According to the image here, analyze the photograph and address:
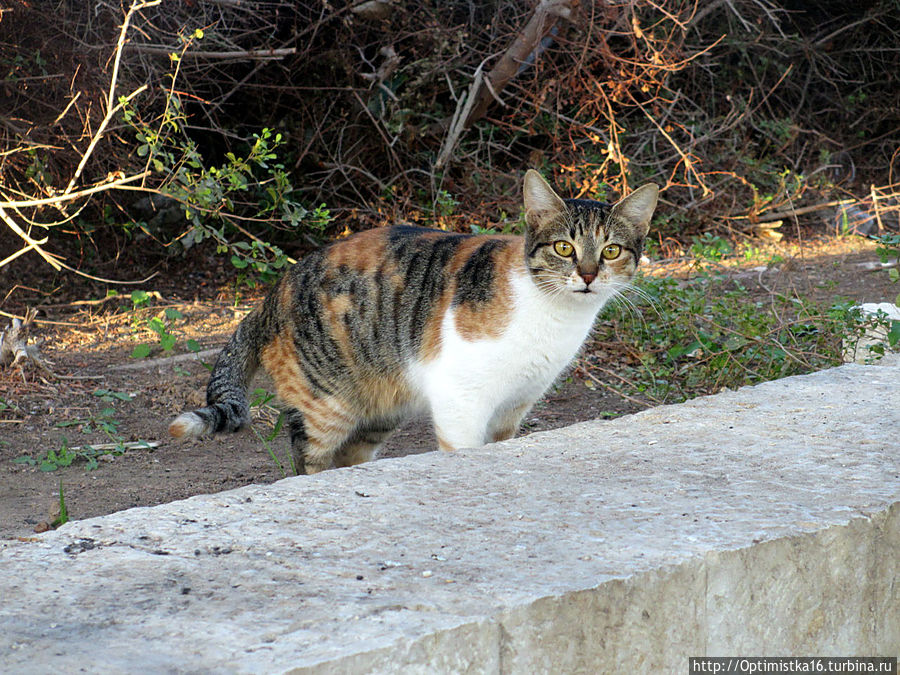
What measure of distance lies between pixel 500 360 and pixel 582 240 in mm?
560

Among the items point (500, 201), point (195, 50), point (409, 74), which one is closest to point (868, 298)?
point (500, 201)

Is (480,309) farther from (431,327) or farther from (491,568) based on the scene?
(491,568)

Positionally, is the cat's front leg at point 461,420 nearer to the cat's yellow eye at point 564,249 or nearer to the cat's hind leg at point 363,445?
the cat's hind leg at point 363,445

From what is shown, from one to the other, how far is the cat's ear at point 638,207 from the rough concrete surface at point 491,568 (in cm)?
122

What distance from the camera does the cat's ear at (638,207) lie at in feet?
12.0

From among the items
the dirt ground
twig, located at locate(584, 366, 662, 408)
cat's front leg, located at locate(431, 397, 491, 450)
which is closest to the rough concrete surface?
cat's front leg, located at locate(431, 397, 491, 450)

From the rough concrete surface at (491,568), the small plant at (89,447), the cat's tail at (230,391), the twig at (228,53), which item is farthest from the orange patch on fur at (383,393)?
the twig at (228,53)

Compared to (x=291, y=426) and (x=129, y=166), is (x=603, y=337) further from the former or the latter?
(x=129, y=166)

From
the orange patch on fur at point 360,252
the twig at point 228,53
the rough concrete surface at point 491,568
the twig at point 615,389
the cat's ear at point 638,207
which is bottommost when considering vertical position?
the twig at point 615,389

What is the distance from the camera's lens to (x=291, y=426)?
12.7 feet

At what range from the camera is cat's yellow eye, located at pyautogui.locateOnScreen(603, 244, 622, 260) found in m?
3.61

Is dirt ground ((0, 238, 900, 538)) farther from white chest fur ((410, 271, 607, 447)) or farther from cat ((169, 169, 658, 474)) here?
white chest fur ((410, 271, 607, 447))

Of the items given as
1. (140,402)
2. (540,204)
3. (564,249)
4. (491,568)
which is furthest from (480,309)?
(140,402)

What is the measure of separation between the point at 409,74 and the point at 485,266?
4230 millimetres
